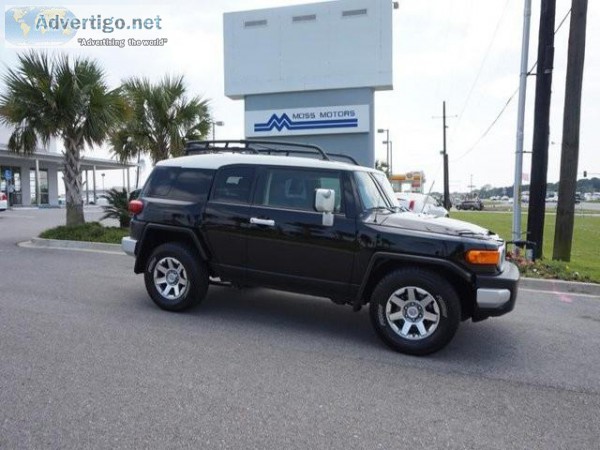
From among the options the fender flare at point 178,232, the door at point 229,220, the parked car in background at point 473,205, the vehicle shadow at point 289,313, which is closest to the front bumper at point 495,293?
the vehicle shadow at point 289,313

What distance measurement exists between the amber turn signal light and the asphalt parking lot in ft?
3.11

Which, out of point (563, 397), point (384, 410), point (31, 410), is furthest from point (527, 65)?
point (31, 410)

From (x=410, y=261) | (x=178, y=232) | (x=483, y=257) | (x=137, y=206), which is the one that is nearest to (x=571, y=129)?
(x=483, y=257)

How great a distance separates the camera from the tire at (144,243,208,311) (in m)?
5.41

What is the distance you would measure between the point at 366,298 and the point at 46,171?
39.7 meters

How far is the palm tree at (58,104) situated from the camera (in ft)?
37.0

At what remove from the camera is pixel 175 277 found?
557 centimetres

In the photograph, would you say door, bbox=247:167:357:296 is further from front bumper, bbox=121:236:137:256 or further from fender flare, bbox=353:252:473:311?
front bumper, bbox=121:236:137:256

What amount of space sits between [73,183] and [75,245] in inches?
86.4

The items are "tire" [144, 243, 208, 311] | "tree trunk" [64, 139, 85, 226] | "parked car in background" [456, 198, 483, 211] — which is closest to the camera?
"tire" [144, 243, 208, 311]

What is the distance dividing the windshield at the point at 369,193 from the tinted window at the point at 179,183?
1.83 metres

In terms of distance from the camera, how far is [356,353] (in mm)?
4398

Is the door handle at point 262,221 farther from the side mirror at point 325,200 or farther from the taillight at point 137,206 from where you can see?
the taillight at point 137,206

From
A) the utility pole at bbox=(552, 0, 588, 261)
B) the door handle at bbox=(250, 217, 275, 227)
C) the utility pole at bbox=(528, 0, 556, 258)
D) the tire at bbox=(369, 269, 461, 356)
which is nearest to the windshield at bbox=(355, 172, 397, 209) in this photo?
the tire at bbox=(369, 269, 461, 356)
